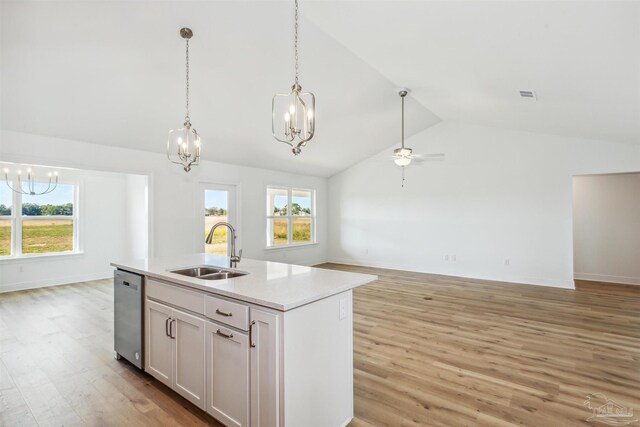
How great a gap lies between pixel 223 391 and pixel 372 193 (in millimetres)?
6472

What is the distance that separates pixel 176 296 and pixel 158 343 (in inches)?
20.1

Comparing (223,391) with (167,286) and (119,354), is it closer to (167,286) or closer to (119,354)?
(167,286)

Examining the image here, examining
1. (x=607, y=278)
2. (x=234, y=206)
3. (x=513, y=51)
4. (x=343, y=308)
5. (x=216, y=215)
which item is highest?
(x=513, y=51)

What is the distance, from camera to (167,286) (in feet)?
7.64

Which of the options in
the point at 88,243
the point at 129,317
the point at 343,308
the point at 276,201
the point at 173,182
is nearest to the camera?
the point at 343,308

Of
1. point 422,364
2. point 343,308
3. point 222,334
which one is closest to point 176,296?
Answer: point 222,334

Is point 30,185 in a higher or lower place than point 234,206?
higher

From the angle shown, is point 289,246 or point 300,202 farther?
point 300,202

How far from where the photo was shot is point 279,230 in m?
7.65

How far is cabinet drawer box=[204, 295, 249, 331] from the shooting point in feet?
5.80

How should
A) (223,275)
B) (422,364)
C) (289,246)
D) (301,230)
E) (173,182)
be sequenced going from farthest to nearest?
1. (301,230)
2. (289,246)
3. (173,182)
4. (422,364)
5. (223,275)

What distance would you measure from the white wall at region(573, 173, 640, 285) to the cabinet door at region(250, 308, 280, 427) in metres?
7.30

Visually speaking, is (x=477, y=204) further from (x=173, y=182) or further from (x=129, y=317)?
(x=129, y=317)

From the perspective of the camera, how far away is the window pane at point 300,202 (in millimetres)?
8016
